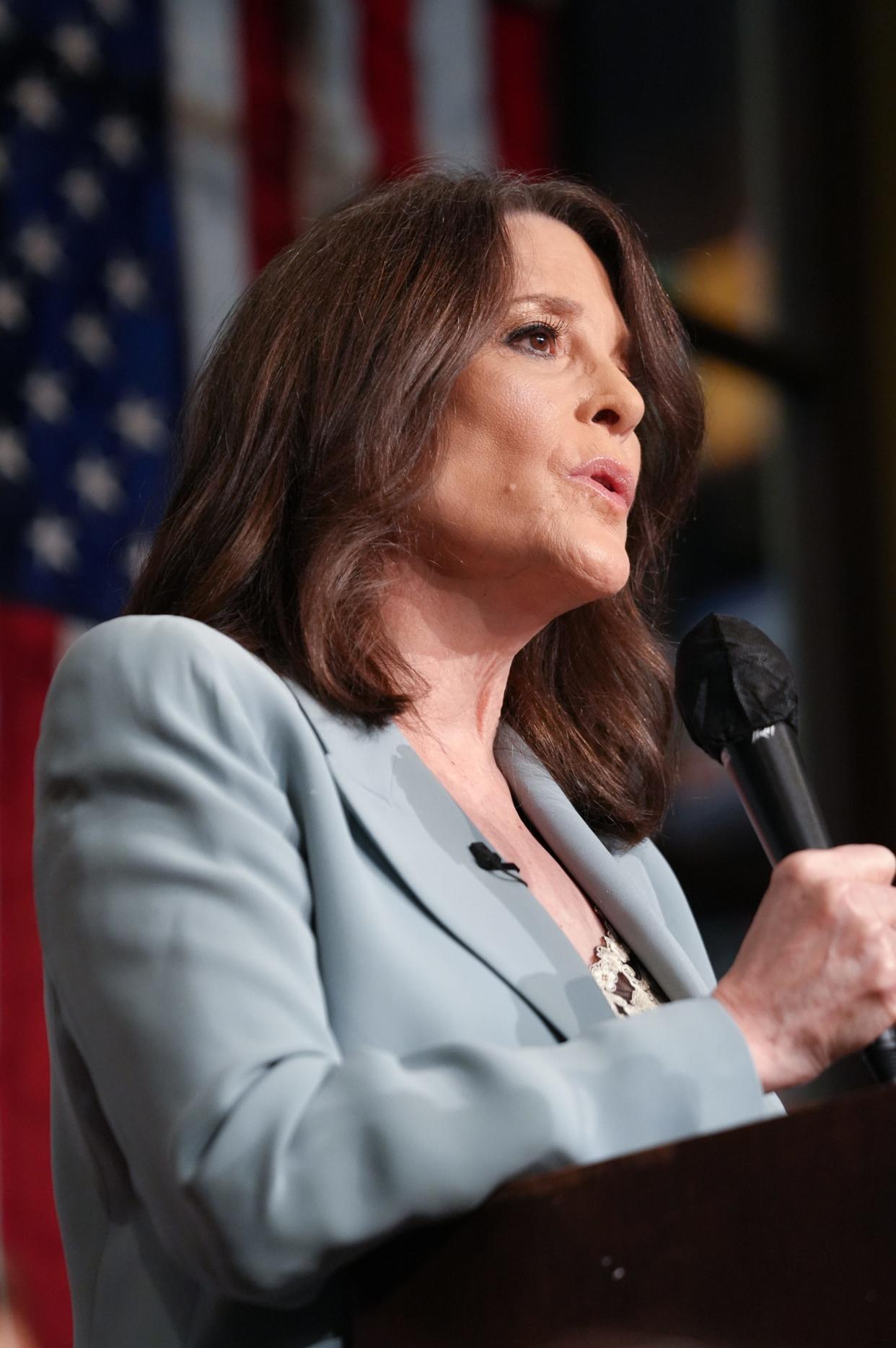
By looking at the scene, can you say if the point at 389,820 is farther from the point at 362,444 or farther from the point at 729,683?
the point at 362,444

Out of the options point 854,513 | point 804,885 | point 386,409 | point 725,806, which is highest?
point 386,409

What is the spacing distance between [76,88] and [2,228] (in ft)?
1.66

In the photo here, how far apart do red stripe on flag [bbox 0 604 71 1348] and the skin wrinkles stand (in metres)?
2.10

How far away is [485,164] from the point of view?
2.47 m

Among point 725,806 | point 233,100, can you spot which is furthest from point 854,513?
point 233,100

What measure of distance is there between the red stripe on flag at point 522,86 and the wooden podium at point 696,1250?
505 cm

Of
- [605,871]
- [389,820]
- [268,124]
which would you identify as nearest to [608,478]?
[605,871]

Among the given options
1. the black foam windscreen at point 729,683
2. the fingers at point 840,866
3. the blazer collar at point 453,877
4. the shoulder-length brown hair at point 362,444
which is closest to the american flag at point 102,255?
the shoulder-length brown hair at point 362,444

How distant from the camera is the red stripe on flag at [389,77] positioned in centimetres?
536

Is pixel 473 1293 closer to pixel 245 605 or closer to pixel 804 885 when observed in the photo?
pixel 804 885

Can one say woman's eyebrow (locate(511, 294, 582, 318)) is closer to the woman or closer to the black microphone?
the woman

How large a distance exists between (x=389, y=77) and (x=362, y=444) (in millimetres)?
3976

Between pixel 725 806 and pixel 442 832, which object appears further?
pixel 725 806

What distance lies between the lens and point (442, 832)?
5.27 feet
